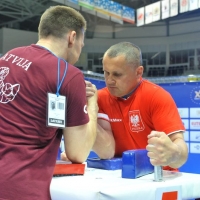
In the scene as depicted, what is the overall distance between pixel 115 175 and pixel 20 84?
1.40 ft

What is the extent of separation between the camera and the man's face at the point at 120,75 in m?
1.63

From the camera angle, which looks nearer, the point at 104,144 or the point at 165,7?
the point at 104,144

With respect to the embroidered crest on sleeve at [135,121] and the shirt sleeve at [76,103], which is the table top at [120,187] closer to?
the shirt sleeve at [76,103]

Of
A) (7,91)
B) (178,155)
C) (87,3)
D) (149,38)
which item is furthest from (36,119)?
(149,38)

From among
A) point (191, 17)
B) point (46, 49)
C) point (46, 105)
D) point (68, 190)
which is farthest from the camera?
point (191, 17)

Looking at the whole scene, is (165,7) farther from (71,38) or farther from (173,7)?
(71,38)

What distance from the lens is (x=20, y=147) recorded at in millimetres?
961

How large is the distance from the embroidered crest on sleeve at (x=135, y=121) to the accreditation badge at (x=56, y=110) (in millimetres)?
670

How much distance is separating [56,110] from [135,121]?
71cm

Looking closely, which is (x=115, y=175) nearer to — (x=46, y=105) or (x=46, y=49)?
(x=46, y=105)

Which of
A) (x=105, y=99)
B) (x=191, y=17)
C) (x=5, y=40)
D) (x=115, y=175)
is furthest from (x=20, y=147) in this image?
(x=191, y=17)

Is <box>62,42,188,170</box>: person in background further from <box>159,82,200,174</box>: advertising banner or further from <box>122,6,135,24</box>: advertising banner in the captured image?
<box>122,6,135,24</box>: advertising banner

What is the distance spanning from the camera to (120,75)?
5.37 ft

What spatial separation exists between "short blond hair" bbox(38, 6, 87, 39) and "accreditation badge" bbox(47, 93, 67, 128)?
→ 0.28 m
